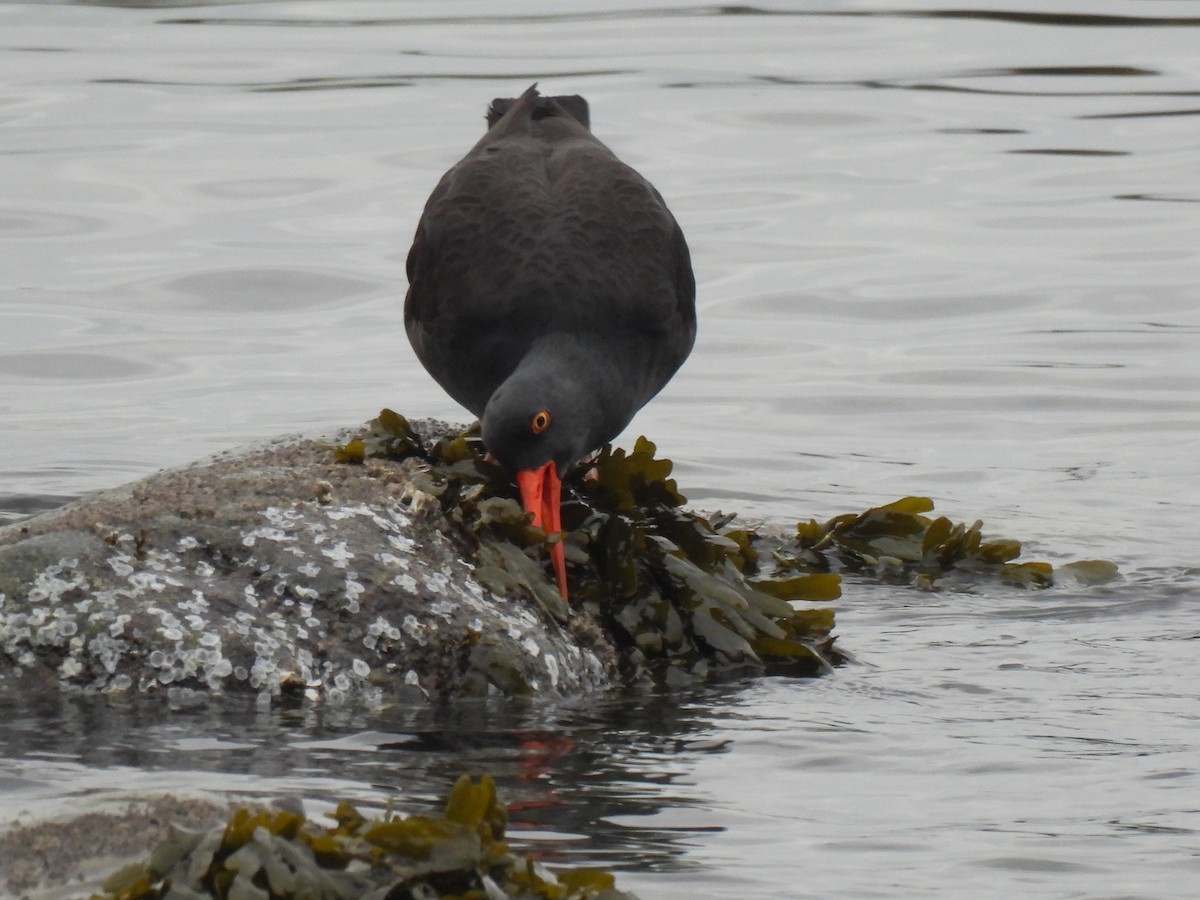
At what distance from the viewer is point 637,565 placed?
552 centimetres

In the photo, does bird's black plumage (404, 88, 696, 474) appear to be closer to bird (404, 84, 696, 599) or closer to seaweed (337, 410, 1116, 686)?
bird (404, 84, 696, 599)

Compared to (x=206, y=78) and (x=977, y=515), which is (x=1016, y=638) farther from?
(x=206, y=78)

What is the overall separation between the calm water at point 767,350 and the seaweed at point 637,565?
231mm

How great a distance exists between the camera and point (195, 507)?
509 cm

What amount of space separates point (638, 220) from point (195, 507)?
2289 millimetres

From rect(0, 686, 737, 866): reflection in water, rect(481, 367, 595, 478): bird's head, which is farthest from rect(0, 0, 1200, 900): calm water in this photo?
rect(481, 367, 595, 478): bird's head

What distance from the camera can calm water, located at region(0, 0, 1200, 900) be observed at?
4.23 metres

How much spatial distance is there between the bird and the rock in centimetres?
97

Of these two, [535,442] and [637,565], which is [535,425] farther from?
[637,565]

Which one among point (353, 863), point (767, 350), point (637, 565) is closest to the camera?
point (353, 863)

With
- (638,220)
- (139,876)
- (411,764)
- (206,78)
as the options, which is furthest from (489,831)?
(206,78)

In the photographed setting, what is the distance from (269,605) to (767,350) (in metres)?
6.67

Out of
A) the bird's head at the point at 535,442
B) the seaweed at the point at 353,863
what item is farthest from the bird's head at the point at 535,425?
the seaweed at the point at 353,863

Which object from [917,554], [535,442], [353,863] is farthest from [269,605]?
[917,554]
